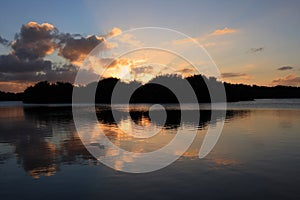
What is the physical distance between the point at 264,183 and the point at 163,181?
5005 millimetres

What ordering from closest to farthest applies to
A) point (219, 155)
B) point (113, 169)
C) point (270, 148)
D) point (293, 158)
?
point (113, 169) → point (293, 158) → point (219, 155) → point (270, 148)

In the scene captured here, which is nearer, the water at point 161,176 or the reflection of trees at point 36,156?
the water at point 161,176

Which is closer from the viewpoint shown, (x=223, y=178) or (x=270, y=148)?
(x=223, y=178)

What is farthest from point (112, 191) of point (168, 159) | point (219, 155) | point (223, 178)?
point (219, 155)

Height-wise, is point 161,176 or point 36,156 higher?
point 36,156

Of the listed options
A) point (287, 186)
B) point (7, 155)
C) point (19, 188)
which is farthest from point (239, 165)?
point (7, 155)

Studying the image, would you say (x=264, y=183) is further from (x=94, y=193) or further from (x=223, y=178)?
(x=94, y=193)

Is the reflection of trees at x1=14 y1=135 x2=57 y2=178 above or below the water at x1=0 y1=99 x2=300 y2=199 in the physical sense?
above

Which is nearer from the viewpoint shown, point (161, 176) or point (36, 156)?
point (161, 176)

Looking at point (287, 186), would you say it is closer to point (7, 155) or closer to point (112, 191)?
point (112, 191)

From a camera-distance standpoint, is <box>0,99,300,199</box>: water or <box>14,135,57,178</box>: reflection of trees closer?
<box>0,99,300,199</box>: water

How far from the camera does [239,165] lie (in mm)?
17438

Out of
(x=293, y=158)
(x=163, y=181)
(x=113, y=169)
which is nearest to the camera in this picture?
(x=163, y=181)

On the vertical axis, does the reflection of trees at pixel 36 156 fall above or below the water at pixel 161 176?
above
